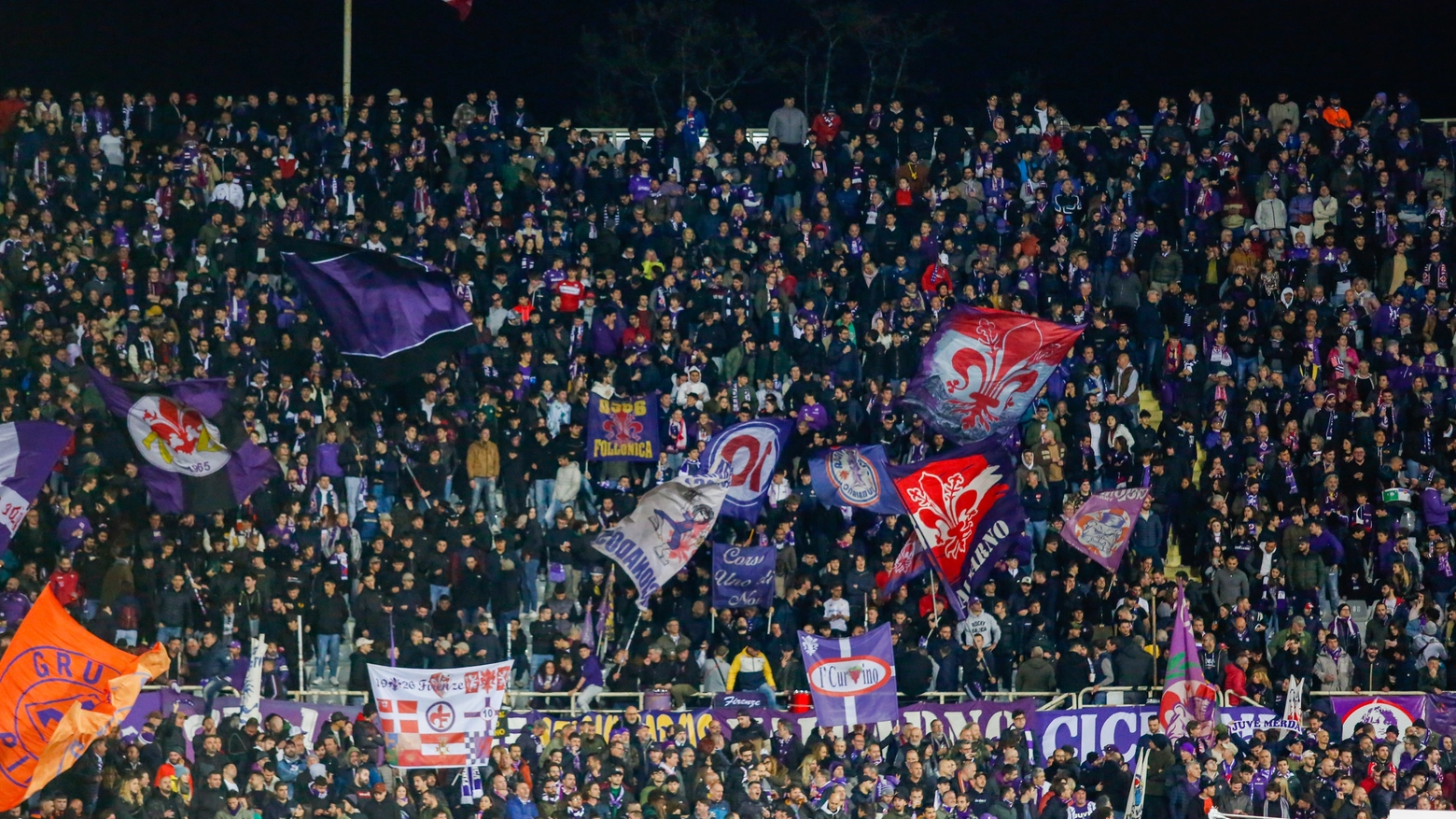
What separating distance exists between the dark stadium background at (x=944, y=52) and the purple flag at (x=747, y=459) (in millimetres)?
20389

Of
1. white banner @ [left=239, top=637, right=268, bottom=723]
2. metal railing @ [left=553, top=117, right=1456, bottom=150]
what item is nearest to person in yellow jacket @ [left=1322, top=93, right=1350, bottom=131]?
metal railing @ [left=553, top=117, right=1456, bottom=150]

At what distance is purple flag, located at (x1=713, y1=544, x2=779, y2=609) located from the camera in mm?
25844

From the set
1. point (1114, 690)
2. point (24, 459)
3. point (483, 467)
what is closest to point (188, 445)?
point (24, 459)

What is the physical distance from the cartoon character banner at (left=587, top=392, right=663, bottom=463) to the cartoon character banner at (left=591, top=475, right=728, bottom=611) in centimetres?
164

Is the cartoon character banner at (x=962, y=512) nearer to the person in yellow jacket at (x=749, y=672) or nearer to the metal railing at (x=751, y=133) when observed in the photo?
the person in yellow jacket at (x=749, y=672)

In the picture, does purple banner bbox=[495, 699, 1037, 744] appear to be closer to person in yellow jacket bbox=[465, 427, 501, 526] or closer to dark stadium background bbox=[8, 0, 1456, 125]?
person in yellow jacket bbox=[465, 427, 501, 526]

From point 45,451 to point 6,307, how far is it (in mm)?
4780

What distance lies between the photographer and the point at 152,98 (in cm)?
3247

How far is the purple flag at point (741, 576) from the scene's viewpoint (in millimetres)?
25844

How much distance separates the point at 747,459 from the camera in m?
27.0

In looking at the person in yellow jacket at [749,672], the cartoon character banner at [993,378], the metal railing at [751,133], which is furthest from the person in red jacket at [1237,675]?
the metal railing at [751,133]

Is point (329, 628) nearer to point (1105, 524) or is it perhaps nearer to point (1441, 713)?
point (1105, 524)

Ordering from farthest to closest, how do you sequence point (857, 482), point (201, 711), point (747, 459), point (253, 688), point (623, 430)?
point (623, 430) → point (747, 459) → point (857, 482) → point (201, 711) → point (253, 688)

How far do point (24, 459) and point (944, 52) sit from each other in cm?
2768
